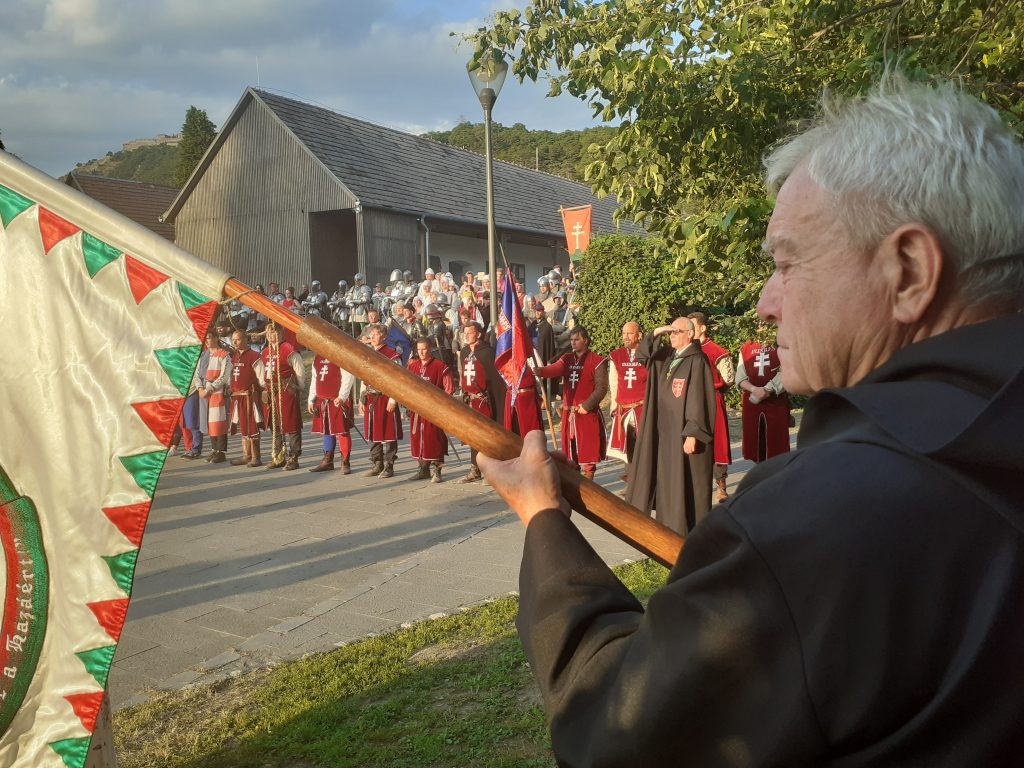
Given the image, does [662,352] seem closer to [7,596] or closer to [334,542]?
[334,542]

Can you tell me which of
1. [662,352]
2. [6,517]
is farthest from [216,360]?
[6,517]

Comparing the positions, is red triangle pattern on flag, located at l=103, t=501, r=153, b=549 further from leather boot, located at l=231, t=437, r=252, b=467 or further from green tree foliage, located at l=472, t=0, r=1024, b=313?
leather boot, located at l=231, t=437, r=252, b=467

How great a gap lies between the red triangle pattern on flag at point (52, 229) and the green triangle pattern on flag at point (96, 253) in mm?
36

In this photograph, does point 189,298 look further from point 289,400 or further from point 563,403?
point 289,400

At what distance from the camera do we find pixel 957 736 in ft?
2.77

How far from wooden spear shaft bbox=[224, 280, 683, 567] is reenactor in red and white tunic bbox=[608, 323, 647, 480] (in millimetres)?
8075

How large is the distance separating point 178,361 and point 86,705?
0.83 m

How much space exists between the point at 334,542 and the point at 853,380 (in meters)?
7.14

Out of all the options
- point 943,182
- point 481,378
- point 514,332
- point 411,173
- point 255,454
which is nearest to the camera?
point 943,182

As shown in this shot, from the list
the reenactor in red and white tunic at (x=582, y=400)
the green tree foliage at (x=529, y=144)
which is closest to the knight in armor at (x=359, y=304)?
the reenactor in red and white tunic at (x=582, y=400)

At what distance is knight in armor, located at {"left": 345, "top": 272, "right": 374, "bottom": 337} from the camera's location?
86.0ft

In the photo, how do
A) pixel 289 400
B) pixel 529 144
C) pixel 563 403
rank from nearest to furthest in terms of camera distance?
pixel 563 403 → pixel 289 400 → pixel 529 144

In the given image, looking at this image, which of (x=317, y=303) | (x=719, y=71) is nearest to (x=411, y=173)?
(x=317, y=303)

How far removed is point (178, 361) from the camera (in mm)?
2033
